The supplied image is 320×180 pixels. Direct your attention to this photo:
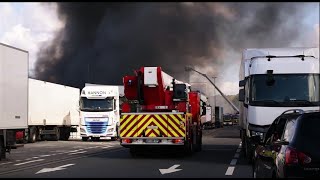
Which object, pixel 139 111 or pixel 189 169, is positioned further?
pixel 139 111

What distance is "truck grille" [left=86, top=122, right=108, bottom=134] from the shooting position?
33875 millimetres

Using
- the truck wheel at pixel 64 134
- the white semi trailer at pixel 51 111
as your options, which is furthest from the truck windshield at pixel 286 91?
the truck wheel at pixel 64 134

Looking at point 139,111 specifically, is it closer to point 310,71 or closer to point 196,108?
point 196,108

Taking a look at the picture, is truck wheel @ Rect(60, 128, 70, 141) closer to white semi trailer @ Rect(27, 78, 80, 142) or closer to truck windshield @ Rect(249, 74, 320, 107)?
white semi trailer @ Rect(27, 78, 80, 142)

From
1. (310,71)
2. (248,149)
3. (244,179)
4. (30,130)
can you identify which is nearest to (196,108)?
(248,149)

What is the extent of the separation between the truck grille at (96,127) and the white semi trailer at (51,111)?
238 cm

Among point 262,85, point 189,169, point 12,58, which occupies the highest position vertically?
point 12,58

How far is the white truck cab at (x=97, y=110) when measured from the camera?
33781 millimetres

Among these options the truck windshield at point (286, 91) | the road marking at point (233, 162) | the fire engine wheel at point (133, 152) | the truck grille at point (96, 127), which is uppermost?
the truck windshield at point (286, 91)

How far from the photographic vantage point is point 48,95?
3469cm

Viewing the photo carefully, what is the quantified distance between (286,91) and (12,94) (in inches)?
362

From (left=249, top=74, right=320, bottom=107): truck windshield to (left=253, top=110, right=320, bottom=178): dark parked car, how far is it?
616 centimetres

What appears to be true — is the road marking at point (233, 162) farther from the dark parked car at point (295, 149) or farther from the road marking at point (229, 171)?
the dark parked car at point (295, 149)

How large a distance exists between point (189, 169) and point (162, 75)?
580 cm
